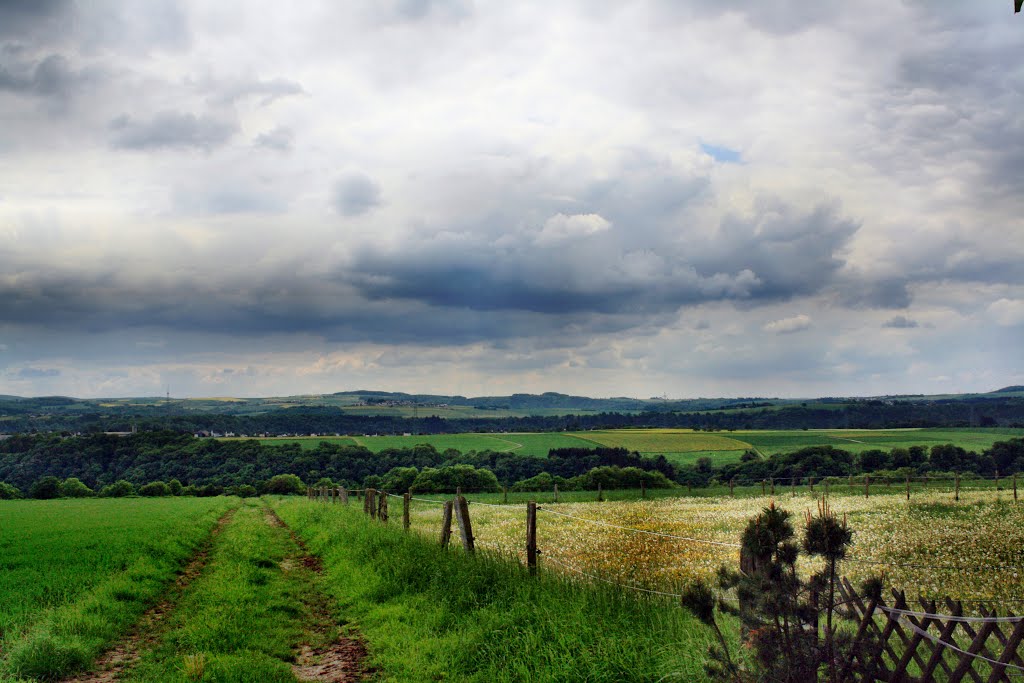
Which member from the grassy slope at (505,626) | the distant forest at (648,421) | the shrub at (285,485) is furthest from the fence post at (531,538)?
the distant forest at (648,421)

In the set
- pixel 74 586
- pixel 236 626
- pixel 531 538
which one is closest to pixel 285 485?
pixel 74 586

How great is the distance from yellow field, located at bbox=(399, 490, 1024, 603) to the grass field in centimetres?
676

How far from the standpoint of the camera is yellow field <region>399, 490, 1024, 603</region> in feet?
38.5

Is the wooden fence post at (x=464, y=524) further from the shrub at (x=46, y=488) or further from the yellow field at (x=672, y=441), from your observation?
the yellow field at (x=672, y=441)

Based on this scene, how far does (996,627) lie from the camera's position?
15.8 feet

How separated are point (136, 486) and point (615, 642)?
103 metres

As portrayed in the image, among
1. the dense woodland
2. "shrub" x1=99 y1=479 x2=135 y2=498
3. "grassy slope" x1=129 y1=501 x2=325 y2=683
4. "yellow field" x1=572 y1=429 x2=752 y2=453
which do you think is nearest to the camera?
"grassy slope" x1=129 y1=501 x2=325 y2=683

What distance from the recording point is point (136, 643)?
10242mm

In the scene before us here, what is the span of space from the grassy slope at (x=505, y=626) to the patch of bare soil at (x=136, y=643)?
122 inches

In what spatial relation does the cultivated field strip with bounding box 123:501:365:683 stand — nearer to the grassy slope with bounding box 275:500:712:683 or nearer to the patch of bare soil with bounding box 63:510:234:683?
the patch of bare soil with bounding box 63:510:234:683

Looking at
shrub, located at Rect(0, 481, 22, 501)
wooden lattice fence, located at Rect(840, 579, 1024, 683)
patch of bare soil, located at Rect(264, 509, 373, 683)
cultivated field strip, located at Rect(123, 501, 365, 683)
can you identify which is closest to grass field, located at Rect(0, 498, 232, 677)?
cultivated field strip, located at Rect(123, 501, 365, 683)

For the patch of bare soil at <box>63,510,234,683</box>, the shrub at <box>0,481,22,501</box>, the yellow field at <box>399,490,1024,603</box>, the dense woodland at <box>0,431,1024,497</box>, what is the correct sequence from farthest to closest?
the dense woodland at <box>0,431,1024,497</box> → the shrub at <box>0,481,22,501</box> → the yellow field at <box>399,490,1024,603</box> → the patch of bare soil at <box>63,510,234,683</box>

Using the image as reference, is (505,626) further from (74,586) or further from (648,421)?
(648,421)

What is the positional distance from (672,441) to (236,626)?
120m
